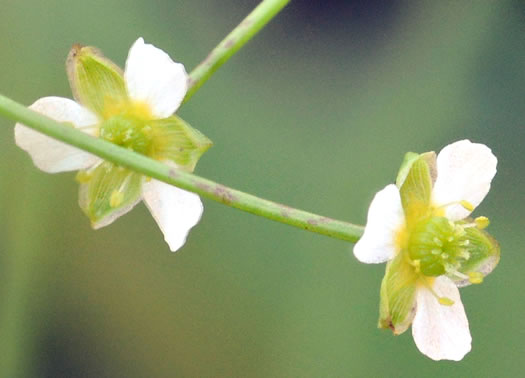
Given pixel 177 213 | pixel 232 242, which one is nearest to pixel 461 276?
pixel 177 213

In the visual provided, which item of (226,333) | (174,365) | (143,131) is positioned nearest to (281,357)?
(226,333)

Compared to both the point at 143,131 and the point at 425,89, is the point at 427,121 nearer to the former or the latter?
the point at 425,89

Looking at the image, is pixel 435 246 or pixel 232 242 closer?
pixel 435 246

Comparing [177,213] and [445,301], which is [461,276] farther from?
[177,213]

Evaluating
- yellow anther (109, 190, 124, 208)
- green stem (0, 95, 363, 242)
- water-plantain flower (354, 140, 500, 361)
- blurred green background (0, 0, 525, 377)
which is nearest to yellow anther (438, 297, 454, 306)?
water-plantain flower (354, 140, 500, 361)

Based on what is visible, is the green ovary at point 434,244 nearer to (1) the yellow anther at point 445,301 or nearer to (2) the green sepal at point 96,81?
(1) the yellow anther at point 445,301

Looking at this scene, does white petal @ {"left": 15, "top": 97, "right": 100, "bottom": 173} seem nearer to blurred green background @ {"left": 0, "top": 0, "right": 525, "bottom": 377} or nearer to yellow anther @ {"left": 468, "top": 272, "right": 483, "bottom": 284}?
yellow anther @ {"left": 468, "top": 272, "right": 483, "bottom": 284}
